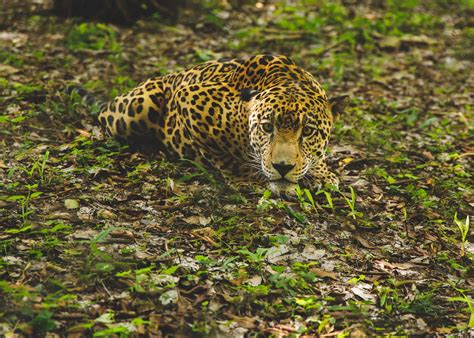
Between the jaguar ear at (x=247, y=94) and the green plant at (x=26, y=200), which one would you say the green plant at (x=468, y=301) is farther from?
the green plant at (x=26, y=200)

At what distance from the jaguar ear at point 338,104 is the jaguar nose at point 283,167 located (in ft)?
3.16

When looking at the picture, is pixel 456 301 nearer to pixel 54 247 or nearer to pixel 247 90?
pixel 247 90

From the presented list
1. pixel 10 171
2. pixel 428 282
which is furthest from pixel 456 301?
pixel 10 171

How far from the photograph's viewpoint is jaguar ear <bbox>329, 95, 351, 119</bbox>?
6.92 m

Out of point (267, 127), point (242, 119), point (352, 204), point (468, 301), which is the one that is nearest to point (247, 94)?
point (242, 119)

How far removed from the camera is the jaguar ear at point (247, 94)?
684 cm

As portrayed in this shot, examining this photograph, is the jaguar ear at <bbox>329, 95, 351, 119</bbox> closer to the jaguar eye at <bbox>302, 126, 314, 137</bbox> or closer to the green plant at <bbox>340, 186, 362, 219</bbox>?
the jaguar eye at <bbox>302, 126, 314, 137</bbox>

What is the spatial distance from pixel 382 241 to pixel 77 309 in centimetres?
297

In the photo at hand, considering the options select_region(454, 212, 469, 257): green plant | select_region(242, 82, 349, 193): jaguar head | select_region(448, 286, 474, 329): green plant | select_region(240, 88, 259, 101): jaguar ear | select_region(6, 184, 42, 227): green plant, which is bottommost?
select_region(448, 286, 474, 329): green plant

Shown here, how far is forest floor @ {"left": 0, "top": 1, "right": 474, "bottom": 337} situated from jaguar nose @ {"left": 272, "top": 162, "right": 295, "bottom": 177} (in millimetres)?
370

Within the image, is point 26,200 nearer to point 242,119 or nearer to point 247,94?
point 242,119

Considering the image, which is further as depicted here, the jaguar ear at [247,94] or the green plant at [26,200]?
the jaguar ear at [247,94]

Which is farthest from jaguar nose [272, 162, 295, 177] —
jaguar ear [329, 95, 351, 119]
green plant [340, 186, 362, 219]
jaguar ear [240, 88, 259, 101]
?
jaguar ear [329, 95, 351, 119]

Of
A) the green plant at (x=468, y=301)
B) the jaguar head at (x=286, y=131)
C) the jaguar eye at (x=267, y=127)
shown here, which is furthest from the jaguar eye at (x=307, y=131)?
the green plant at (x=468, y=301)
